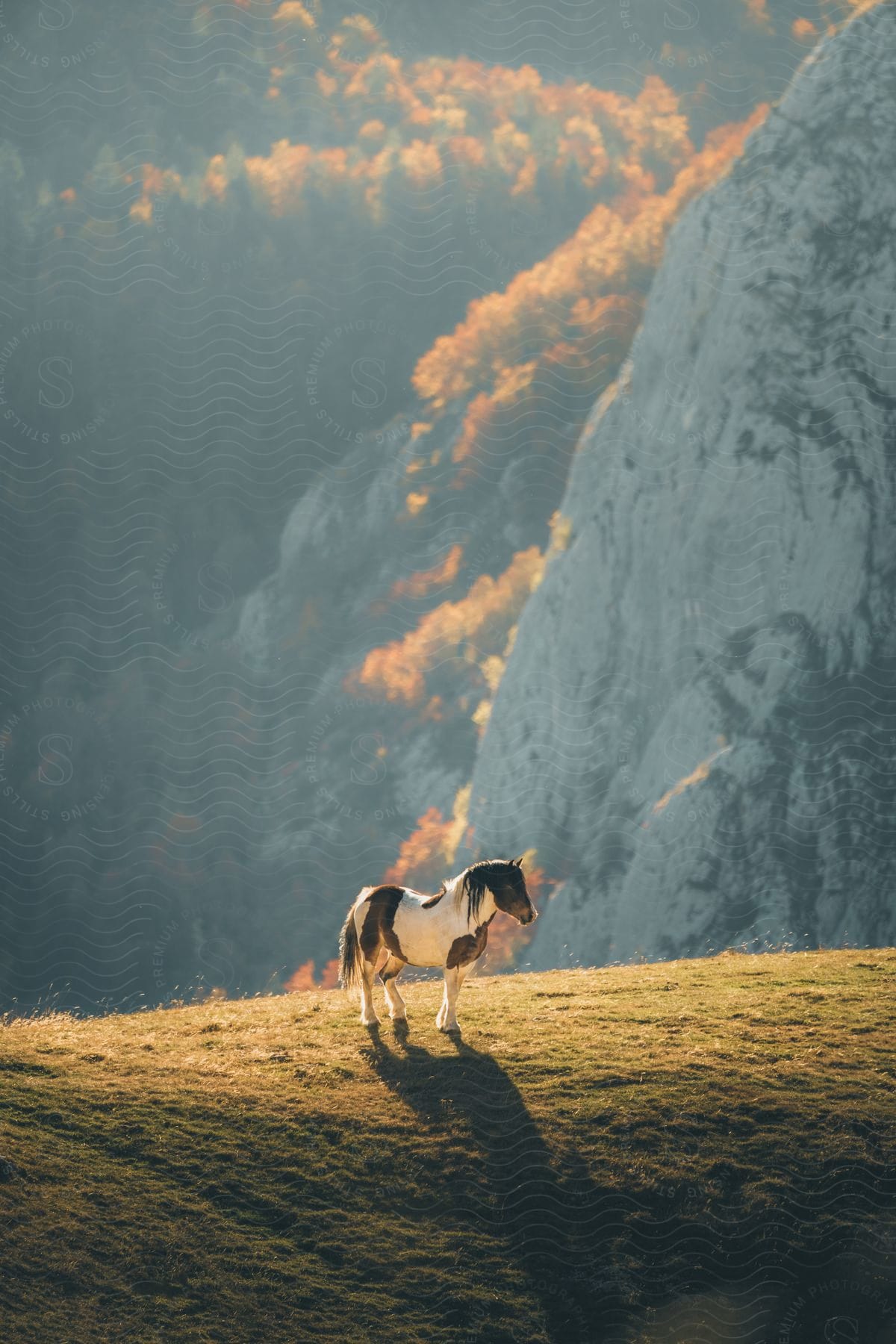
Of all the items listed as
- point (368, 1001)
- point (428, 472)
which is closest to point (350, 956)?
point (368, 1001)

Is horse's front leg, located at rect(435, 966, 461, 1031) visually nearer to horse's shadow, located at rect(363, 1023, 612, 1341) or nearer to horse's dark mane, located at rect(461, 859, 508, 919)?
horse's dark mane, located at rect(461, 859, 508, 919)

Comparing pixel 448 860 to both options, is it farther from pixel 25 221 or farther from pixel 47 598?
pixel 25 221

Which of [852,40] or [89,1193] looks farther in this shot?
[852,40]

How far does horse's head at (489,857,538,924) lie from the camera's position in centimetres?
2009

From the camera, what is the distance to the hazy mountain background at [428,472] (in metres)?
76.6

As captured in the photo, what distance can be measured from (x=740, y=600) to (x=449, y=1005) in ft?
203

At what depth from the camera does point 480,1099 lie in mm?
18719

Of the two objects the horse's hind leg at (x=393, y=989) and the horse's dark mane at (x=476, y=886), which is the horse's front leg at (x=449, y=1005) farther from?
the horse's dark mane at (x=476, y=886)

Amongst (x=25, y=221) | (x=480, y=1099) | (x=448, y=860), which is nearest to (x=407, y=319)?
(x=25, y=221)

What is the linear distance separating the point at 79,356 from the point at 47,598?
39.8 metres

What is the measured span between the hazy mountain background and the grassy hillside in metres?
47.1

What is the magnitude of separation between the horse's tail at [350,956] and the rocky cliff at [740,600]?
150 ft

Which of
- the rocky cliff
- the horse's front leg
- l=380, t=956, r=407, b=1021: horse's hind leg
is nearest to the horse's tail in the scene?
l=380, t=956, r=407, b=1021: horse's hind leg

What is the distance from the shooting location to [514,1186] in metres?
17.0
